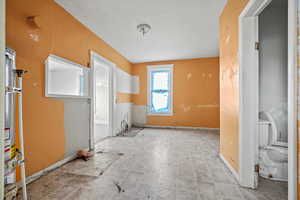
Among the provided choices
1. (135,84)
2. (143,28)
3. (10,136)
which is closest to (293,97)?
(10,136)

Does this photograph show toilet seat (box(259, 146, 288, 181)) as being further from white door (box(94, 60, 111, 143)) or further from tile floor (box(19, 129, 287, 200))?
white door (box(94, 60, 111, 143))

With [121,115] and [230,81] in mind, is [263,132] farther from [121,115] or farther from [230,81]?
[121,115]

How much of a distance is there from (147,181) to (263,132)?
172 cm

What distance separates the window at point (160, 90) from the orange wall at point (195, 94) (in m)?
0.16

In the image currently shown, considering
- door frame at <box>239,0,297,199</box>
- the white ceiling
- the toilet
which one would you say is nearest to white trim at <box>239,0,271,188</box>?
door frame at <box>239,0,297,199</box>

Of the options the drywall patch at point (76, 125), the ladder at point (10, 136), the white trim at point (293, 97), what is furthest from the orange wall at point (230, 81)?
the drywall patch at point (76, 125)

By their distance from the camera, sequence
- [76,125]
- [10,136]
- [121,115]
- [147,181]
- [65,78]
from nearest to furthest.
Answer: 1. [10,136]
2. [147,181]
3. [65,78]
4. [76,125]
5. [121,115]

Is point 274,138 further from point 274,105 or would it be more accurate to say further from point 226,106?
point 226,106

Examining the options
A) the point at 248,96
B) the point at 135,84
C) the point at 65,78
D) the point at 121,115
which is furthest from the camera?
the point at 135,84

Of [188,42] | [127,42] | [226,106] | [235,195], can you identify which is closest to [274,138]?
[226,106]

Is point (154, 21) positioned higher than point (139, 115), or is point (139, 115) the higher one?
point (154, 21)

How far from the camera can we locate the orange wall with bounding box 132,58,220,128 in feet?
15.6

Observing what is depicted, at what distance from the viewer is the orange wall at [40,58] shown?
5.13 ft

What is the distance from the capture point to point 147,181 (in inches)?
65.9
